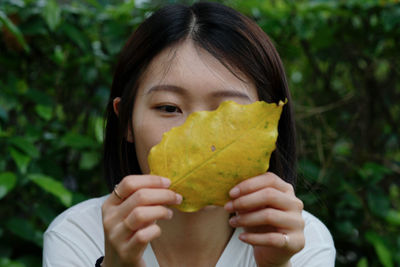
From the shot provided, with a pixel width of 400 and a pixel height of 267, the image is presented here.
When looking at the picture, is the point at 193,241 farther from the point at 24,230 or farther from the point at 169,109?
the point at 24,230

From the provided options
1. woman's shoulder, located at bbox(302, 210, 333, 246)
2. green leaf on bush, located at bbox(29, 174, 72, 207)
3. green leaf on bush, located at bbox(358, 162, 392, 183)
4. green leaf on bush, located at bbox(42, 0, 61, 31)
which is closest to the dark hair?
woman's shoulder, located at bbox(302, 210, 333, 246)

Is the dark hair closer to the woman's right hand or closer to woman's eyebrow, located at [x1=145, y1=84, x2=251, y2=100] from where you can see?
woman's eyebrow, located at [x1=145, y1=84, x2=251, y2=100]

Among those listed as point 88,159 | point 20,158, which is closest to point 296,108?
point 88,159

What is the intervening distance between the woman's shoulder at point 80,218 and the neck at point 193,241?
8.3 inches

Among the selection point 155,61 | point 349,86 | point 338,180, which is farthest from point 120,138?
point 349,86

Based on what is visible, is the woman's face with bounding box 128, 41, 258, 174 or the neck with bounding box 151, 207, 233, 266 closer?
the woman's face with bounding box 128, 41, 258, 174

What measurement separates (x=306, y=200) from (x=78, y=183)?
3.28ft

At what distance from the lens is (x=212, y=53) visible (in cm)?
102

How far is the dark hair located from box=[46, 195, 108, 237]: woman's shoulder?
0.16 m

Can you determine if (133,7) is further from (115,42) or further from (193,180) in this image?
(193,180)

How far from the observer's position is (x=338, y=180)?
6.07 ft

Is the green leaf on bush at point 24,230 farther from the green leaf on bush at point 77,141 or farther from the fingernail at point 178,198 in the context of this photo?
the fingernail at point 178,198

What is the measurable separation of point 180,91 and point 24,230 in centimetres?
100

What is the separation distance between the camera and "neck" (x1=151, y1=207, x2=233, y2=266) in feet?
3.90
